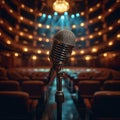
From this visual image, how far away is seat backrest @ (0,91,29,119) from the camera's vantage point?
90.7 inches

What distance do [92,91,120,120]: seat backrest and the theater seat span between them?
100 cm

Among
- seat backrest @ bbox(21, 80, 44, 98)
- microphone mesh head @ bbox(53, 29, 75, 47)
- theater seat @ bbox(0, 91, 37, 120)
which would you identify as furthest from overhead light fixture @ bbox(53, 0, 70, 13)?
microphone mesh head @ bbox(53, 29, 75, 47)

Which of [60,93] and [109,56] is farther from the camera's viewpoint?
[109,56]

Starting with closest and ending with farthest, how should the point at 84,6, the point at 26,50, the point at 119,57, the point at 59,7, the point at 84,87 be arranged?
1. the point at 84,87
2. the point at 59,7
3. the point at 119,57
4. the point at 26,50
5. the point at 84,6

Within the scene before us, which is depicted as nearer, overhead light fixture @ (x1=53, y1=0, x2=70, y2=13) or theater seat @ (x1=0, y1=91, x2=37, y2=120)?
theater seat @ (x1=0, y1=91, x2=37, y2=120)

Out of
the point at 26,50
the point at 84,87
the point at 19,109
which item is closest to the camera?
the point at 19,109

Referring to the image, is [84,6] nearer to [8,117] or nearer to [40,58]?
[40,58]

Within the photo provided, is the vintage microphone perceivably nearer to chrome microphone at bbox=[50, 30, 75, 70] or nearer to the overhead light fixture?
chrome microphone at bbox=[50, 30, 75, 70]

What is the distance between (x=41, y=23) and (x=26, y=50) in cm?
1226

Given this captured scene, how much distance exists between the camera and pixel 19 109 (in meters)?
2.42

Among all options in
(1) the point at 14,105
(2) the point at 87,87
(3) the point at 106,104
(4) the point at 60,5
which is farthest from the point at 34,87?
(4) the point at 60,5

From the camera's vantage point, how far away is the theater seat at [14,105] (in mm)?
2305

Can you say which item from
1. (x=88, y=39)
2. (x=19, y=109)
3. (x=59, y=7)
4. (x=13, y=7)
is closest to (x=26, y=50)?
(x=13, y=7)

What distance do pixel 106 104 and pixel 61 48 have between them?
54.3 inches
